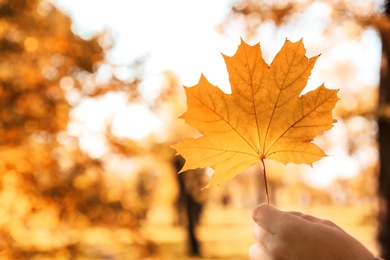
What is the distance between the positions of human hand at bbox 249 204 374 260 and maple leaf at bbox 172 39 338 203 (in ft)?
0.45

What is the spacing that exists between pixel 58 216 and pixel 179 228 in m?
30.1

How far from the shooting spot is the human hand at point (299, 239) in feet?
2.16

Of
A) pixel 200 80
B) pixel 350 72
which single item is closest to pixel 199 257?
pixel 350 72

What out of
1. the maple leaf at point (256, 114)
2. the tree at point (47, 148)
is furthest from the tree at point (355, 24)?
the maple leaf at point (256, 114)

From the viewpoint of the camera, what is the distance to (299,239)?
66 cm

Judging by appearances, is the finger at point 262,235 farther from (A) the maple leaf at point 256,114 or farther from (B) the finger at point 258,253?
(A) the maple leaf at point 256,114

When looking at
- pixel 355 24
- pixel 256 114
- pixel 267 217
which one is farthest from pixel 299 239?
pixel 355 24

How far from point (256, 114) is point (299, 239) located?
0.25 metres

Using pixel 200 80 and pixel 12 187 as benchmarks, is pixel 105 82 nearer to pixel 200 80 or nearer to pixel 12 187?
pixel 12 187

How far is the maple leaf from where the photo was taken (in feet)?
2.51

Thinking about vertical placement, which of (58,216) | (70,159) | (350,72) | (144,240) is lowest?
(144,240)

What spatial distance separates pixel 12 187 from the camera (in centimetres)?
574

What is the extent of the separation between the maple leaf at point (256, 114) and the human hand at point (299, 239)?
14cm

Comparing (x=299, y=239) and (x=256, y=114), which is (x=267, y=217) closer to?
(x=299, y=239)
